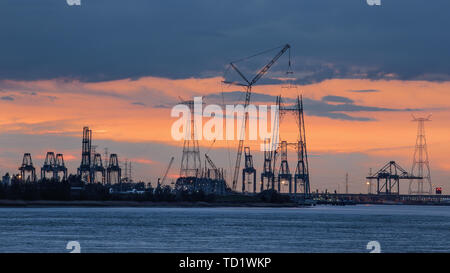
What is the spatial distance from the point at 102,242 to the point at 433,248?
29363 millimetres

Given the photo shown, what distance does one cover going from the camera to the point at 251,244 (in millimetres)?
60875

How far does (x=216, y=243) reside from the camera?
61.6 metres
